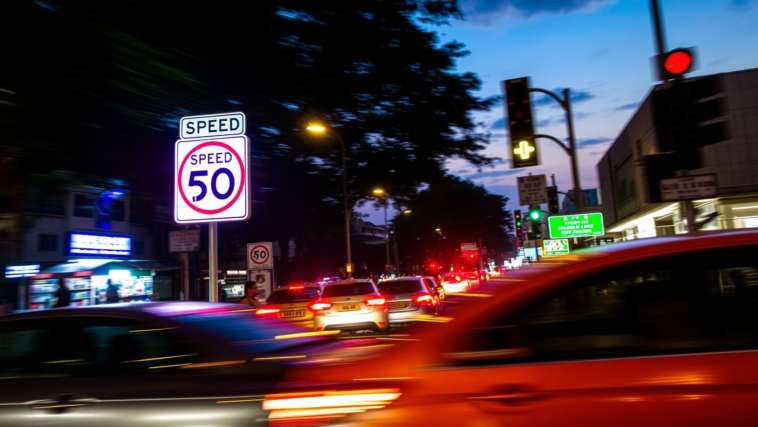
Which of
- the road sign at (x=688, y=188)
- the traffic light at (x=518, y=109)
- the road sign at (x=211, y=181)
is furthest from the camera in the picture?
the traffic light at (x=518, y=109)

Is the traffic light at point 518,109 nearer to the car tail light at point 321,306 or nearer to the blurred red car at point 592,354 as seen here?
the car tail light at point 321,306

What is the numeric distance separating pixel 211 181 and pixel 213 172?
0.32ft

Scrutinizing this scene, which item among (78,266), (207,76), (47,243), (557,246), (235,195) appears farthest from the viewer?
(47,243)

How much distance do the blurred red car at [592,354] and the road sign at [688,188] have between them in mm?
4778

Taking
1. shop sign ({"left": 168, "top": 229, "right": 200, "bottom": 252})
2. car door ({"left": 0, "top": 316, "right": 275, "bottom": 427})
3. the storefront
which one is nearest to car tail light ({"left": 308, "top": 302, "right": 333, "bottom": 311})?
shop sign ({"left": 168, "top": 229, "right": 200, "bottom": 252})

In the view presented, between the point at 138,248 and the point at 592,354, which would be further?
the point at 138,248

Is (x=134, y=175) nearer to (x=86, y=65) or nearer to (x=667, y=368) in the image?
(x=86, y=65)

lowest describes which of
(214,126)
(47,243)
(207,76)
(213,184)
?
(213,184)

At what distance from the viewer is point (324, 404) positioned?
272 centimetres

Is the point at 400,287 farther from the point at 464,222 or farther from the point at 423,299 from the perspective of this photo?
the point at 464,222

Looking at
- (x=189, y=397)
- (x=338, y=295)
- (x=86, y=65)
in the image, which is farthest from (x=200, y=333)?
(x=338, y=295)

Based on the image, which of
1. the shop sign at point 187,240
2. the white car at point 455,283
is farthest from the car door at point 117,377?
the white car at point 455,283

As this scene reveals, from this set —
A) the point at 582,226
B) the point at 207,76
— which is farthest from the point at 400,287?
the point at 207,76

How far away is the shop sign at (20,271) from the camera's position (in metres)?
26.6
